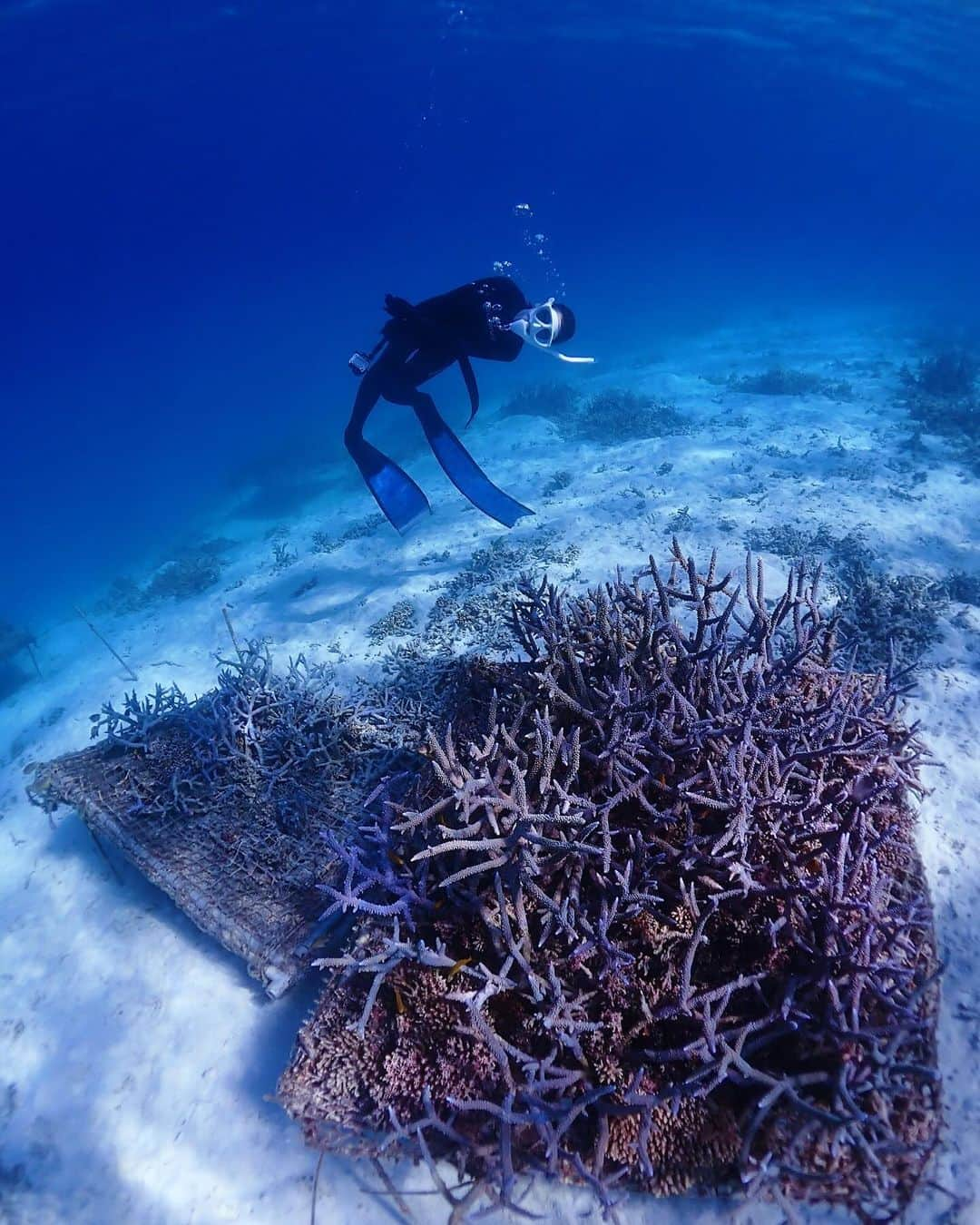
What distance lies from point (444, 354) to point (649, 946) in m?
6.96

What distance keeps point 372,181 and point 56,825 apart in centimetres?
9383

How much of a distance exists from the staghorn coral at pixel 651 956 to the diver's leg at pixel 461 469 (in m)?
5.24

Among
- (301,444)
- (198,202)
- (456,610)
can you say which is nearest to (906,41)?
(301,444)

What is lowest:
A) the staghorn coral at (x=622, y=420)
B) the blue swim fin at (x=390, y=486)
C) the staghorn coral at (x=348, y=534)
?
the staghorn coral at (x=622, y=420)

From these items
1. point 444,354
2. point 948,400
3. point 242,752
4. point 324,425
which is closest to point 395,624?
point 242,752

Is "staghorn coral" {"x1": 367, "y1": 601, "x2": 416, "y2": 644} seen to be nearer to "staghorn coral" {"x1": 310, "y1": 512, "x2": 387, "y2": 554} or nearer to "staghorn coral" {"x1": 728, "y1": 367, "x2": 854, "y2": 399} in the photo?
"staghorn coral" {"x1": 310, "y1": 512, "x2": 387, "y2": 554}

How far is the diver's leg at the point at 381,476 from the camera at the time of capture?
815cm

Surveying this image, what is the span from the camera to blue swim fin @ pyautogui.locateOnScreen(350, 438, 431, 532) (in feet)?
27.7

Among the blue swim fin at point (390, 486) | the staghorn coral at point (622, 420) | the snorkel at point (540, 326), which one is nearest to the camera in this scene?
the snorkel at point (540, 326)

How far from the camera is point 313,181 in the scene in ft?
226

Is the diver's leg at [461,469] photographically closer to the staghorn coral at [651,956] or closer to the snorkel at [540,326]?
the snorkel at [540,326]

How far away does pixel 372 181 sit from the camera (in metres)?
78.5

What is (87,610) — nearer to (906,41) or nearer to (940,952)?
(940,952)

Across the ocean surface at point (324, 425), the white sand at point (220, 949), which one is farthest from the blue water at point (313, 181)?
the white sand at point (220, 949)
